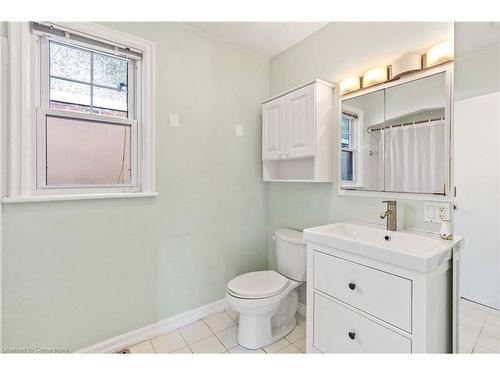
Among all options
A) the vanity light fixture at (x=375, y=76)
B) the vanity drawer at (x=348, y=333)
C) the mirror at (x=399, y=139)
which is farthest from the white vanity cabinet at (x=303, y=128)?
the vanity drawer at (x=348, y=333)

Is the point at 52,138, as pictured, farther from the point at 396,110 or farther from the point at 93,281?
the point at 396,110

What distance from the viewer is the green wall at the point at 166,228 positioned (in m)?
1.33

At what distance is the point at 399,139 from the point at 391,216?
0.46 meters

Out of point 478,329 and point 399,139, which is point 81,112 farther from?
point 478,329

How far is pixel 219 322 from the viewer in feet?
6.15

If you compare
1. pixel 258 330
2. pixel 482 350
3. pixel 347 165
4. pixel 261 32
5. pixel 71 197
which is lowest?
pixel 258 330

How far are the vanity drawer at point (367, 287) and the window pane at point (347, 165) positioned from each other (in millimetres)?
618

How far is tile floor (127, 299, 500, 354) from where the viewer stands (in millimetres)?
947

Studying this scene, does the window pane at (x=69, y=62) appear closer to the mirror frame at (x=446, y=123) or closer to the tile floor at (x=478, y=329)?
the mirror frame at (x=446, y=123)

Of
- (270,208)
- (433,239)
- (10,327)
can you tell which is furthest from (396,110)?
(10,327)

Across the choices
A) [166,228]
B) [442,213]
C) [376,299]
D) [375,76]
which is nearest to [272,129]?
[375,76]

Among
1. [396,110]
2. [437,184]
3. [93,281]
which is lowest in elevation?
[93,281]
